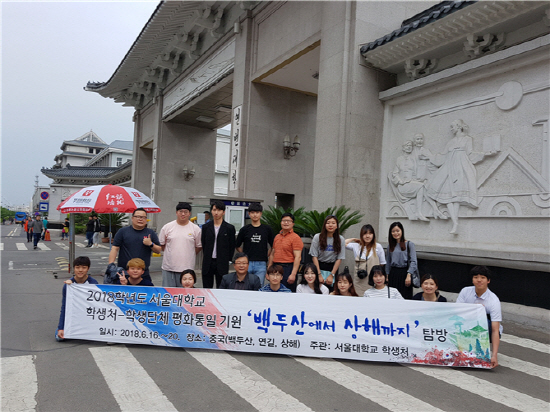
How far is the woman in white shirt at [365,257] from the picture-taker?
618 cm

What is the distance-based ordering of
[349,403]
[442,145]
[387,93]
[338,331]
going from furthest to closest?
[387,93], [442,145], [338,331], [349,403]

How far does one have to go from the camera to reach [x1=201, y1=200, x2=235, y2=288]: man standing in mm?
6309

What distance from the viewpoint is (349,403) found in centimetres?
372

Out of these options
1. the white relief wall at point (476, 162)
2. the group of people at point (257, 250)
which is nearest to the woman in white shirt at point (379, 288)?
the group of people at point (257, 250)

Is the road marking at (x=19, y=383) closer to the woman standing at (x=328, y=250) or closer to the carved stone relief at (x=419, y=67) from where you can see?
the woman standing at (x=328, y=250)

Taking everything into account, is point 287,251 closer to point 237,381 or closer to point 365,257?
point 365,257

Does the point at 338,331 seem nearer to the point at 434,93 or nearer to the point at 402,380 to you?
the point at 402,380

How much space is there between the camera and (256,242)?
20.8ft

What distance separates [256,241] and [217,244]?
1.92ft

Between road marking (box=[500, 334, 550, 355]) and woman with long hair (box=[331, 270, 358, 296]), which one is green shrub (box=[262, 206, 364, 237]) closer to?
woman with long hair (box=[331, 270, 358, 296])

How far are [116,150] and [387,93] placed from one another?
194ft

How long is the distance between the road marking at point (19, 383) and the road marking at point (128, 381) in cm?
63

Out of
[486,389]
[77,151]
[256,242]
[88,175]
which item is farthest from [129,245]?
[77,151]

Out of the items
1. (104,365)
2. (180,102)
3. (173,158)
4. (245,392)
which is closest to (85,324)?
(104,365)
